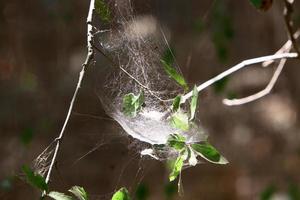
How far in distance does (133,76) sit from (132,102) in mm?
195

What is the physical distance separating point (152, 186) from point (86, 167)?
0.35 meters

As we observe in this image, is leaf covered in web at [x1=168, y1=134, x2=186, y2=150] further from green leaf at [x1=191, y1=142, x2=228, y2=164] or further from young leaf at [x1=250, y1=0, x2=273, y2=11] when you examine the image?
young leaf at [x1=250, y1=0, x2=273, y2=11]

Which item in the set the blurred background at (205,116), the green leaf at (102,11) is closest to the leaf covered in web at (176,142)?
the green leaf at (102,11)

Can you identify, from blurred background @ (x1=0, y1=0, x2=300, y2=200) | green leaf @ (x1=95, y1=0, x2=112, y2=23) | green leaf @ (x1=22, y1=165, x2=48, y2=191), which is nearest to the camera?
green leaf @ (x1=22, y1=165, x2=48, y2=191)

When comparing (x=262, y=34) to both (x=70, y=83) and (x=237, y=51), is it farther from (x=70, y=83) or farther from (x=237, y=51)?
(x=70, y=83)

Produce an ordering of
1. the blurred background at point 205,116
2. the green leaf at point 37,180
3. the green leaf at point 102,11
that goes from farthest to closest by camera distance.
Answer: the blurred background at point 205,116, the green leaf at point 102,11, the green leaf at point 37,180

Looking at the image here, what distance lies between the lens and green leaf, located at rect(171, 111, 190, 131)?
1.04 meters

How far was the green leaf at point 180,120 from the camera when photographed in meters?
1.04

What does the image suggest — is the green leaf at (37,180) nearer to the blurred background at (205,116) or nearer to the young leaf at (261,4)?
the young leaf at (261,4)

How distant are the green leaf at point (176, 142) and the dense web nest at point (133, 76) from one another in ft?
0.49

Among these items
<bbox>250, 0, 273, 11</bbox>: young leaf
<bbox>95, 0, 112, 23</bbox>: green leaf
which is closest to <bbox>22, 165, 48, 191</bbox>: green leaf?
<bbox>95, 0, 112, 23</bbox>: green leaf

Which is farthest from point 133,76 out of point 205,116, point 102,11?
point 205,116

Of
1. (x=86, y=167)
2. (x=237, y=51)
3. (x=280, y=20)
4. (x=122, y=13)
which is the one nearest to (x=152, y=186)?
(x=86, y=167)

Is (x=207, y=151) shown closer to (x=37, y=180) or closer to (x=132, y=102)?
(x=132, y=102)
